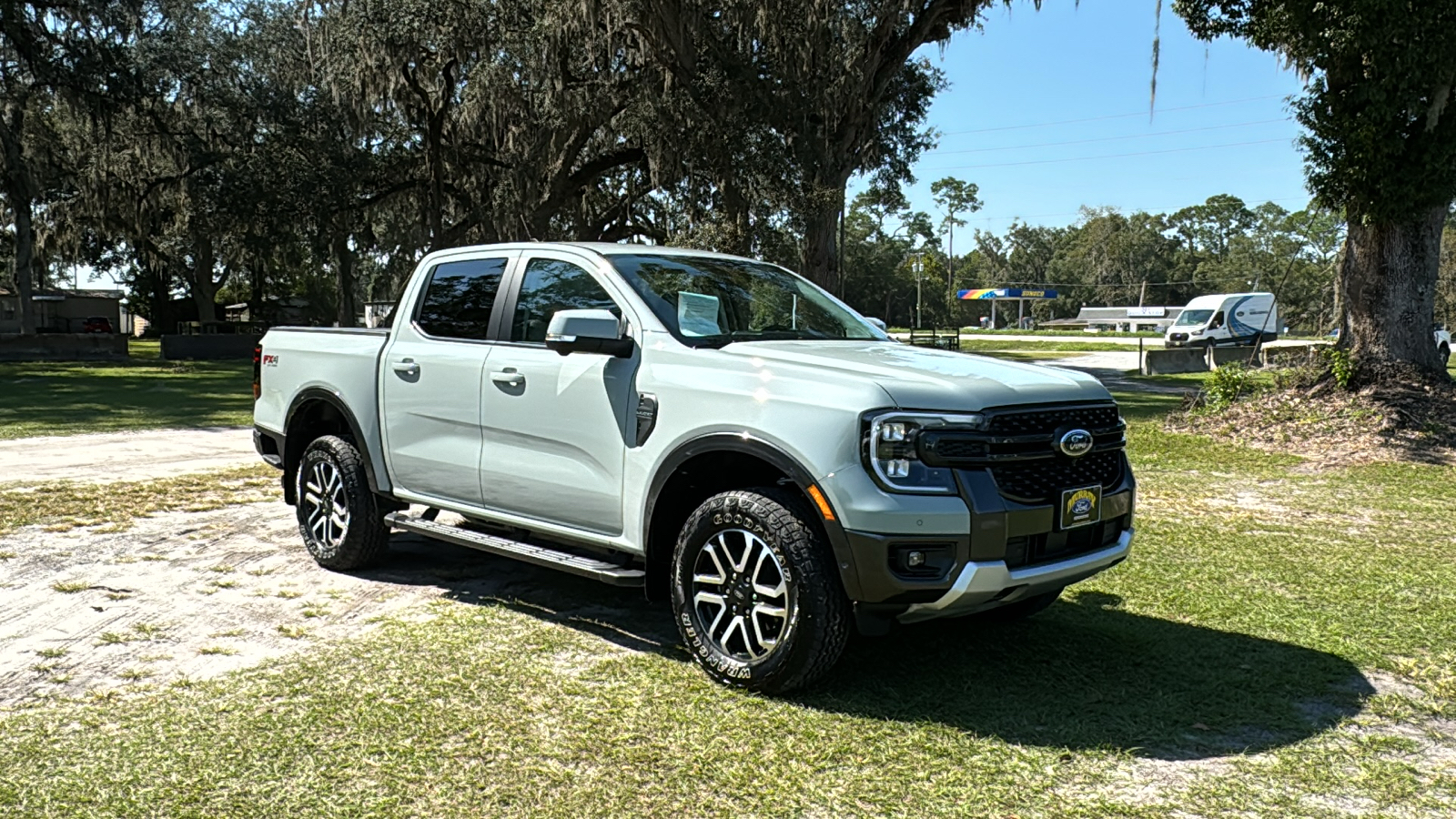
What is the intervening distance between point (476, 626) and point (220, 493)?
4.76 meters

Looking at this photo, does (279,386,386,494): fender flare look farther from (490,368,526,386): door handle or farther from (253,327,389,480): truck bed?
(490,368,526,386): door handle

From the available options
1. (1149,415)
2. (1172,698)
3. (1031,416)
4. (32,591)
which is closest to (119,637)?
(32,591)

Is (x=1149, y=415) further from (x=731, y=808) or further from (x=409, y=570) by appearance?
(x=731, y=808)

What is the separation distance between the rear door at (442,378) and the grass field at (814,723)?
677mm

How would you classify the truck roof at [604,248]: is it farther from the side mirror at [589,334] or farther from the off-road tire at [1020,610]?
the off-road tire at [1020,610]

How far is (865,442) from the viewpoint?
13.0 feet

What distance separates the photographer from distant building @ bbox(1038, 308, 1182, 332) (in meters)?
94.8

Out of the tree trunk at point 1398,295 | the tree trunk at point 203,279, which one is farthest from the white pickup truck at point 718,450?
the tree trunk at point 203,279

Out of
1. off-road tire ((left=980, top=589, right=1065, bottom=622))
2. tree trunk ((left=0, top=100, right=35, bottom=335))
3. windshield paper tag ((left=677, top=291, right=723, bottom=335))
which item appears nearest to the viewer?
windshield paper tag ((left=677, top=291, right=723, bottom=335))

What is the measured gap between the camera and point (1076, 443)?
14.0 feet

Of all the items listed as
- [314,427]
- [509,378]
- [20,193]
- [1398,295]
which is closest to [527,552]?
[509,378]

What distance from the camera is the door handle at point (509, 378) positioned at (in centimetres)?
519

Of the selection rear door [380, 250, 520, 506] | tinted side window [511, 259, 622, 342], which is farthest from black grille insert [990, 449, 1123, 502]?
rear door [380, 250, 520, 506]

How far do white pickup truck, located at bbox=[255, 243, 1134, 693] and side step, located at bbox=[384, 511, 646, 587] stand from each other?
0.05 ft
